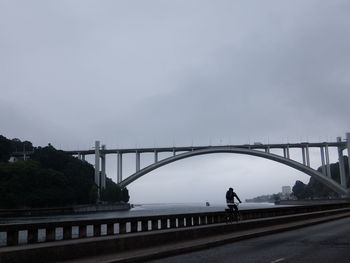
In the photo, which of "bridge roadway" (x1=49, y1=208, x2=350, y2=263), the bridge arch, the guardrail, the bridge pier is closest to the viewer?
"bridge roadway" (x1=49, y1=208, x2=350, y2=263)

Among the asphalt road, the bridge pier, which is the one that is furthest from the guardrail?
the bridge pier

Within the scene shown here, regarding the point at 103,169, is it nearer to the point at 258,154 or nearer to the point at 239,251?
the point at 258,154

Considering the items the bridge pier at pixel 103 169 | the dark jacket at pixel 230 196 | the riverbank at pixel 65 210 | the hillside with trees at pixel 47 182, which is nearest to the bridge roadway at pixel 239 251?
the dark jacket at pixel 230 196

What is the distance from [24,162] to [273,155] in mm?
61305

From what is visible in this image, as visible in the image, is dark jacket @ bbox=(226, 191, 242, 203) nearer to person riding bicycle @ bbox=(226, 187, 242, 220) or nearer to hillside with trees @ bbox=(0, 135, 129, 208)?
person riding bicycle @ bbox=(226, 187, 242, 220)

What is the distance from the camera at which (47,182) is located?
118 m

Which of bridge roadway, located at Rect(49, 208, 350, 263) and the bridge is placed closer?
bridge roadway, located at Rect(49, 208, 350, 263)

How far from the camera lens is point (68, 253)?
433 inches

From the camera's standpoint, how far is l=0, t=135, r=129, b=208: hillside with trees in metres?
109

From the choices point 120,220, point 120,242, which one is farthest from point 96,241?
point 120,220

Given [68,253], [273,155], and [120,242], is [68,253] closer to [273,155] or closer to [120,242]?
[120,242]

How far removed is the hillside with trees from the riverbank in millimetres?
2800

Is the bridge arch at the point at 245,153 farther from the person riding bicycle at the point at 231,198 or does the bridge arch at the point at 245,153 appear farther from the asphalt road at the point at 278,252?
the asphalt road at the point at 278,252

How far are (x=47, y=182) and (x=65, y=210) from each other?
12.3m
